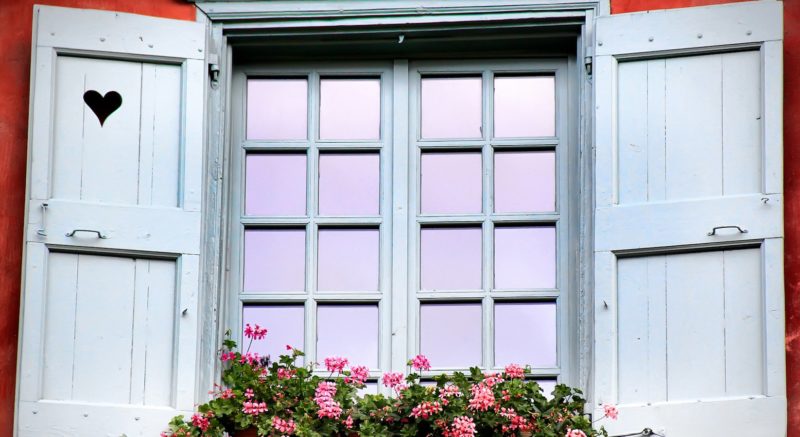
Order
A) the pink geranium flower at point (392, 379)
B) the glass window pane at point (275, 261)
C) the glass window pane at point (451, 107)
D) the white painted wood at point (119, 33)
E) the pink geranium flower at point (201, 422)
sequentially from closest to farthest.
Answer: the pink geranium flower at point (201, 422), the pink geranium flower at point (392, 379), the white painted wood at point (119, 33), the glass window pane at point (275, 261), the glass window pane at point (451, 107)

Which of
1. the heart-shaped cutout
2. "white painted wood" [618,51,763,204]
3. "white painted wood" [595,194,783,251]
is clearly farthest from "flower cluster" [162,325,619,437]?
the heart-shaped cutout

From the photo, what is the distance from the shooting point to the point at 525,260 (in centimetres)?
566

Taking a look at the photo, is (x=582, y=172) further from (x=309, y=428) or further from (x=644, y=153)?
(x=309, y=428)

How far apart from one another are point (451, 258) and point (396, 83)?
2.37 feet

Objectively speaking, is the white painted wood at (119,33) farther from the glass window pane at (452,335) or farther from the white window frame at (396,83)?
the glass window pane at (452,335)

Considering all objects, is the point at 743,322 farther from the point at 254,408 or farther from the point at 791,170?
the point at 254,408

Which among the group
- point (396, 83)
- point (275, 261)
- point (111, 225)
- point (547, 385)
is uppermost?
point (396, 83)

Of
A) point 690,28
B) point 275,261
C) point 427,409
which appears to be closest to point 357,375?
point 427,409

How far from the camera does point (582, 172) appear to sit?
5.52m

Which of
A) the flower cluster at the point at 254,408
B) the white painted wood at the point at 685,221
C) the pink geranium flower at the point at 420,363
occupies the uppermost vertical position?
the white painted wood at the point at 685,221

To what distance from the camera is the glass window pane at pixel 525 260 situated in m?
5.65

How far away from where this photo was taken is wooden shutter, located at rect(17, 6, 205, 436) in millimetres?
5234

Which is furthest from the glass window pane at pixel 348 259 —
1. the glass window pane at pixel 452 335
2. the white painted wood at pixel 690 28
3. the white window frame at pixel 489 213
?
the white painted wood at pixel 690 28

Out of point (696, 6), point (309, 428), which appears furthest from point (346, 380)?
point (696, 6)
